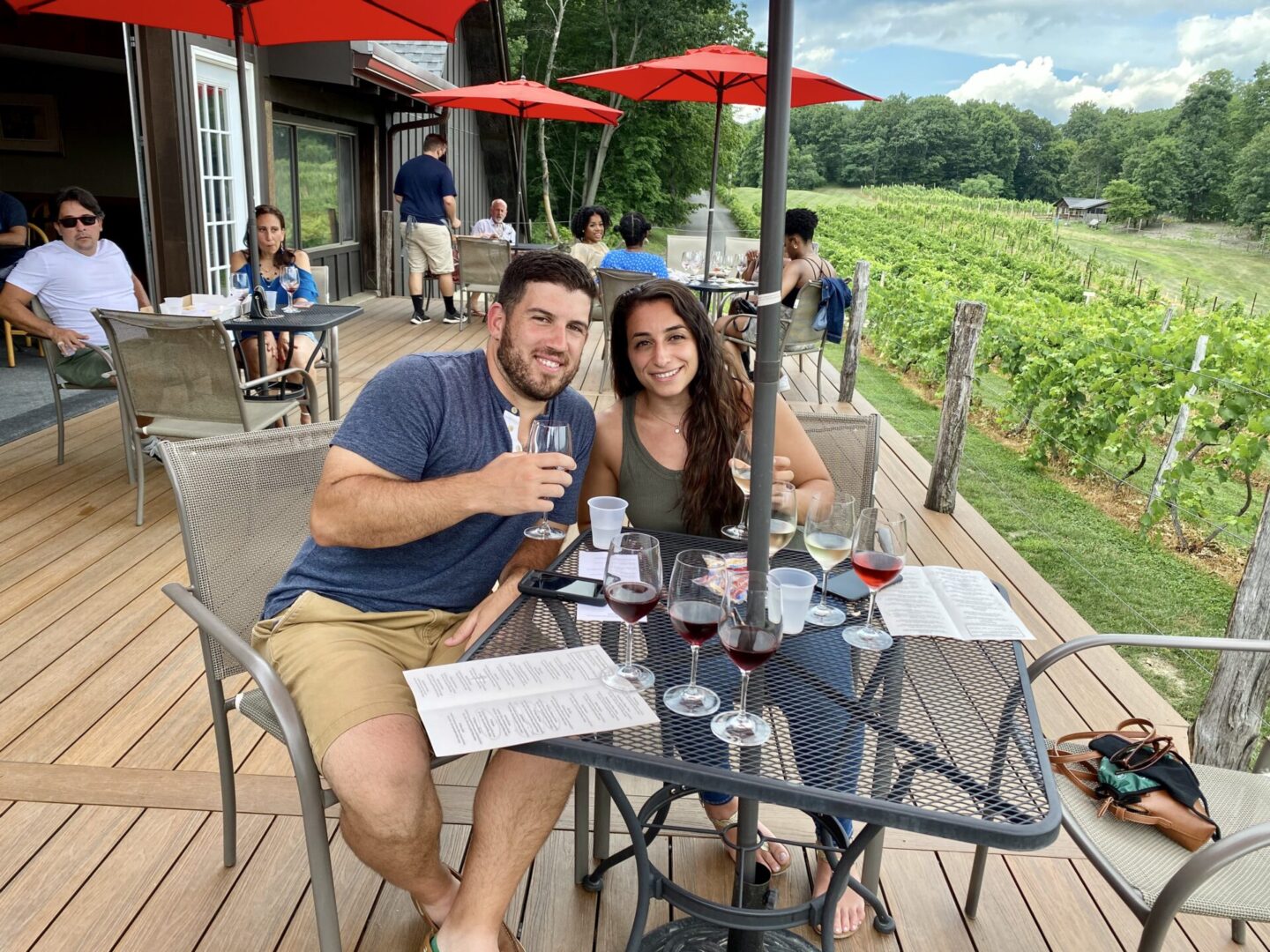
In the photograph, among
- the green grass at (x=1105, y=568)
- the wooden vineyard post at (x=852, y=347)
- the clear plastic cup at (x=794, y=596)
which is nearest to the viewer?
the clear plastic cup at (x=794, y=596)

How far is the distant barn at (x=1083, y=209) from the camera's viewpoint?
2955 centimetres

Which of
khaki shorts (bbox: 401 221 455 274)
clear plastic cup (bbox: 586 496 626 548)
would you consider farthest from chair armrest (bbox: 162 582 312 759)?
khaki shorts (bbox: 401 221 455 274)

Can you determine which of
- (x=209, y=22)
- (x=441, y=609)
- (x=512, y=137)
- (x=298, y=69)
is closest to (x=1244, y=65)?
(x=512, y=137)

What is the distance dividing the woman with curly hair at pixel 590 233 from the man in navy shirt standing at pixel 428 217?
1.97m

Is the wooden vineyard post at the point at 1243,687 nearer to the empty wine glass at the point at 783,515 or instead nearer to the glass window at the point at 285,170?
the empty wine glass at the point at 783,515

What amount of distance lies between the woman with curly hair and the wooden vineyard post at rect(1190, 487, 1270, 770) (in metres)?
5.60

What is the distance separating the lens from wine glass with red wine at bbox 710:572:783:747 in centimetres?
108

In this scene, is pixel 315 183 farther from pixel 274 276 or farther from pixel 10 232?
pixel 274 276

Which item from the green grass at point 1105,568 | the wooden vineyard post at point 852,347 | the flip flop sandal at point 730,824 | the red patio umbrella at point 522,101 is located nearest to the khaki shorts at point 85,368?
the flip flop sandal at point 730,824

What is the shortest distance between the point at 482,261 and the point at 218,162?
2.34m

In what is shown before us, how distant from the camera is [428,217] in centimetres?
894

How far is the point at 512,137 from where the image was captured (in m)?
14.5

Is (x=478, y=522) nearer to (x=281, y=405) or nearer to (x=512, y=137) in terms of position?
(x=281, y=405)

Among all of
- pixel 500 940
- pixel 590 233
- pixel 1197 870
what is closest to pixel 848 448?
pixel 1197 870
